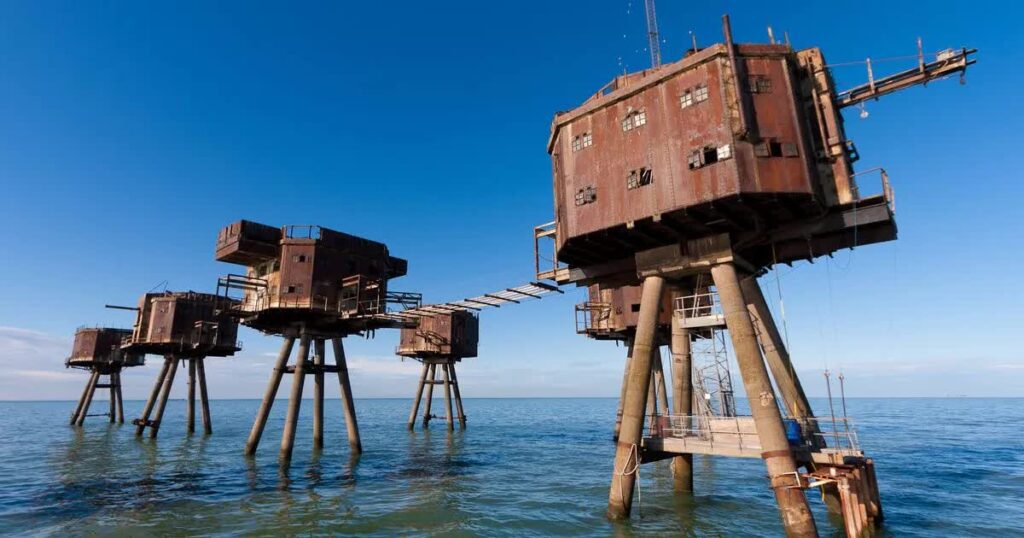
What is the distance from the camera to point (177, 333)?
38.9m

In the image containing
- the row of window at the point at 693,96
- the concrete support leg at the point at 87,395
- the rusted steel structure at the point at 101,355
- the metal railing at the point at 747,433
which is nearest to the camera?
the metal railing at the point at 747,433

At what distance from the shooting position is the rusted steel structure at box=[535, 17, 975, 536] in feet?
44.1

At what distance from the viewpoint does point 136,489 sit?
20688mm

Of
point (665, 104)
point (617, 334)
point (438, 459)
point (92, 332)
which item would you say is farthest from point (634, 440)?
point (92, 332)

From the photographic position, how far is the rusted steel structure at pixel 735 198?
Answer: 13.4m

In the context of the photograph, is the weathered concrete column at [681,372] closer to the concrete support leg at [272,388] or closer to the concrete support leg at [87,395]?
the concrete support leg at [272,388]

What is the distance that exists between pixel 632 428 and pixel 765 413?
12.5ft

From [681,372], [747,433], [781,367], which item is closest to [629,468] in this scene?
[747,433]

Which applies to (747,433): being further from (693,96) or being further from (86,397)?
(86,397)

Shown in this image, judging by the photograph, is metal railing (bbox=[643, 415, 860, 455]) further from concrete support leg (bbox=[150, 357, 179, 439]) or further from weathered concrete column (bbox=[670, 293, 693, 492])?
concrete support leg (bbox=[150, 357, 179, 439])

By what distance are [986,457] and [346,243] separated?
43058mm

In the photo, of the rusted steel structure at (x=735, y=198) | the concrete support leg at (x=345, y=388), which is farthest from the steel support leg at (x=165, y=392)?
the rusted steel structure at (x=735, y=198)

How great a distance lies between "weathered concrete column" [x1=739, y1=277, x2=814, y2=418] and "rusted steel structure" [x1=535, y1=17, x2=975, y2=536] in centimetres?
5

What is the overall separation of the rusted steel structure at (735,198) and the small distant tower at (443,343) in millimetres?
28756
